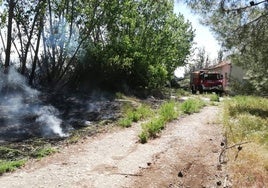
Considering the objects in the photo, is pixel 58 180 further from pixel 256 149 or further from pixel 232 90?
pixel 232 90

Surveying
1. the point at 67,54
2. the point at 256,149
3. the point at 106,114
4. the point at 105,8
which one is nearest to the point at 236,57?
the point at 105,8

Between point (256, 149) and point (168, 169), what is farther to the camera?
point (256, 149)

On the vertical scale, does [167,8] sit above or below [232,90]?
above

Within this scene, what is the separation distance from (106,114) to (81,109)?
1129mm

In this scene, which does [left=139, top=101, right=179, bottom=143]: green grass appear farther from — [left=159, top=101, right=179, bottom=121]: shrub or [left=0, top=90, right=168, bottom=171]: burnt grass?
[left=0, top=90, right=168, bottom=171]: burnt grass

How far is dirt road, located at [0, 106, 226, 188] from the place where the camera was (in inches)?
288

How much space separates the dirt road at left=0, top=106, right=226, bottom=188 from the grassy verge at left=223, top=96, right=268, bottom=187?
1.03 feet

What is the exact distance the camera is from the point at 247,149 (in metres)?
9.07

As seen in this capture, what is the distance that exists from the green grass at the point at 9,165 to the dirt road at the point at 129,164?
0.52ft

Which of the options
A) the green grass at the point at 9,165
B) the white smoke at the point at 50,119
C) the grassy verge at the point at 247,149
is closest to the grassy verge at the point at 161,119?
the grassy verge at the point at 247,149

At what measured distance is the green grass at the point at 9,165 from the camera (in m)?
7.96

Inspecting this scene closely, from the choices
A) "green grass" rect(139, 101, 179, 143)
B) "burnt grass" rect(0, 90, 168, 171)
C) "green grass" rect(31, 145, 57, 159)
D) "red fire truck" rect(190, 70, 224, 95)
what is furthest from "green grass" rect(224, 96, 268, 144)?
"red fire truck" rect(190, 70, 224, 95)

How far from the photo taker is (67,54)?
64.2 feet

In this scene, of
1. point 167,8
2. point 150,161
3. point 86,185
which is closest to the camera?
point 86,185
